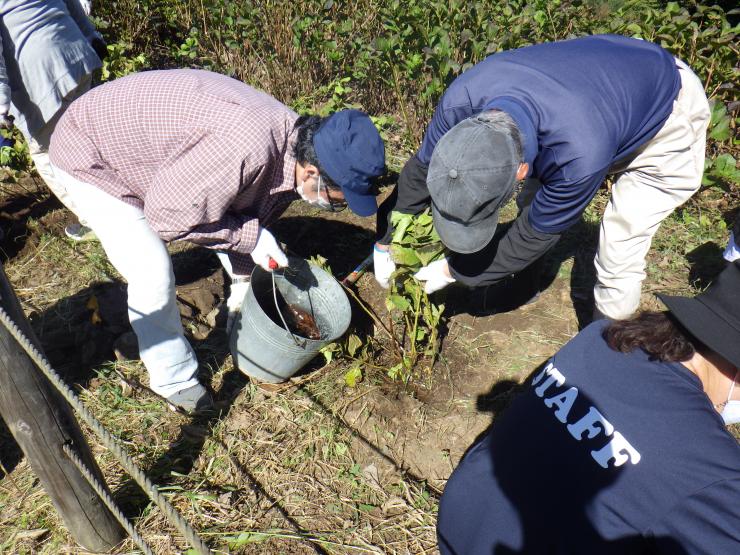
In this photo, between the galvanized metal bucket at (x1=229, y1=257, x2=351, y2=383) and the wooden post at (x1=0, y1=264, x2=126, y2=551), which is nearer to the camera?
the wooden post at (x1=0, y1=264, x2=126, y2=551)

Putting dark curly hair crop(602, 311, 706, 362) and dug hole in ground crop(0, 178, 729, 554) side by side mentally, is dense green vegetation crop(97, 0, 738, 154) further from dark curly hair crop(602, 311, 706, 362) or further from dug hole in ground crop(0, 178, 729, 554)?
dark curly hair crop(602, 311, 706, 362)

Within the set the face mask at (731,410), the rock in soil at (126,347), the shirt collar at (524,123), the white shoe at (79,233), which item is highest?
the shirt collar at (524,123)

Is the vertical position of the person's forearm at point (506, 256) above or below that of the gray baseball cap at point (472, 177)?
below

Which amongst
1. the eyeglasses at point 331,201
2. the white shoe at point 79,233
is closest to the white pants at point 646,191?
the eyeglasses at point 331,201

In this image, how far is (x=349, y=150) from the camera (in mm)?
2215

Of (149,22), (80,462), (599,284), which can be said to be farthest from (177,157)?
(149,22)

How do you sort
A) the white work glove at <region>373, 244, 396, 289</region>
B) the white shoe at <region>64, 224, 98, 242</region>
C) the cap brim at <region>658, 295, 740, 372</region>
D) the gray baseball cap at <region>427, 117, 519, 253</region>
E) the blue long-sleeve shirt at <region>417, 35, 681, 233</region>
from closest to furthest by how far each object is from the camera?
1. the cap brim at <region>658, 295, 740, 372</region>
2. the gray baseball cap at <region>427, 117, 519, 253</region>
3. the blue long-sleeve shirt at <region>417, 35, 681, 233</region>
4. the white work glove at <region>373, 244, 396, 289</region>
5. the white shoe at <region>64, 224, 98, 242</region>

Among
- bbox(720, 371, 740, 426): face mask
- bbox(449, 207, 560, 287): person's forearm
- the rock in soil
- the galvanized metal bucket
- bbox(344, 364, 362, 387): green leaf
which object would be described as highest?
bbox(720, 371, 740, 426): face mask

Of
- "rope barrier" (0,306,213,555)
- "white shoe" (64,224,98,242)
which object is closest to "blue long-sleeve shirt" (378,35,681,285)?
"rope barrier" (0,306,213,555)

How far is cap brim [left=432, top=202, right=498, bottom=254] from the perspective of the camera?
2.23 meters

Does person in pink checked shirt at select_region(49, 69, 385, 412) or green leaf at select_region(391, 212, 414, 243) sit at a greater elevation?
person in pink checked shirt at select_region(49, 69, 385, 412)

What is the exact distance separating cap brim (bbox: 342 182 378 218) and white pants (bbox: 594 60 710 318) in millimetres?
1123

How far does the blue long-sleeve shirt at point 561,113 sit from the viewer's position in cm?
216

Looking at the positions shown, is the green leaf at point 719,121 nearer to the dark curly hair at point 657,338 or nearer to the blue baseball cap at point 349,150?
the blue baseball cap at point 349,150
